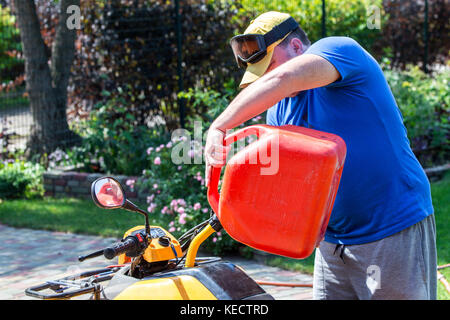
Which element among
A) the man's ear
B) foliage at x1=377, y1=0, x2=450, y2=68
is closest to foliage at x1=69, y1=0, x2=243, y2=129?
foliage at x1=377, y1=0, x2=450, y2=68

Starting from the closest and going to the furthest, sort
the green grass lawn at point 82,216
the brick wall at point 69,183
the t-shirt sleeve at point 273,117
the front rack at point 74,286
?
the front rack at point 74,286 < the t-shirt sleeve at point 273,117 < the green grass lawn at point 82,216 < the brick wall at point 69,183

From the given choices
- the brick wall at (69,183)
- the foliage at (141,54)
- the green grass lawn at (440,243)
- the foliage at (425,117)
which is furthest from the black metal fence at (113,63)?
the green grass lawn at (440,243)

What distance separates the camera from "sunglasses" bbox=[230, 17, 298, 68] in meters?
2.30

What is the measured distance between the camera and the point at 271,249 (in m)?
2.05

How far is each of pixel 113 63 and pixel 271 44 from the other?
6.24 m

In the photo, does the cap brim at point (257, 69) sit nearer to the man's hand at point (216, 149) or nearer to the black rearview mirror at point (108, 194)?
the man's hand at point (216, 149)

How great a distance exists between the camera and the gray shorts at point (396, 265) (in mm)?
2291

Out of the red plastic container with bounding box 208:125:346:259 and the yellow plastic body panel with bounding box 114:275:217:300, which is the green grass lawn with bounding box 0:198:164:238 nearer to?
the yellow plastic body panel with bounding box 114:275:217:300

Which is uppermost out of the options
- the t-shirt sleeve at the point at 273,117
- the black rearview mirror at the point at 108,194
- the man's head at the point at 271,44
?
the man's head at the point at 271,44

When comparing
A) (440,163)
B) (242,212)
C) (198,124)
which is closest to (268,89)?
(242,212)

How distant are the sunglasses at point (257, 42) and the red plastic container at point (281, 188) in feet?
1.41

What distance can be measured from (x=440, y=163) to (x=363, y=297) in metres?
5.74
